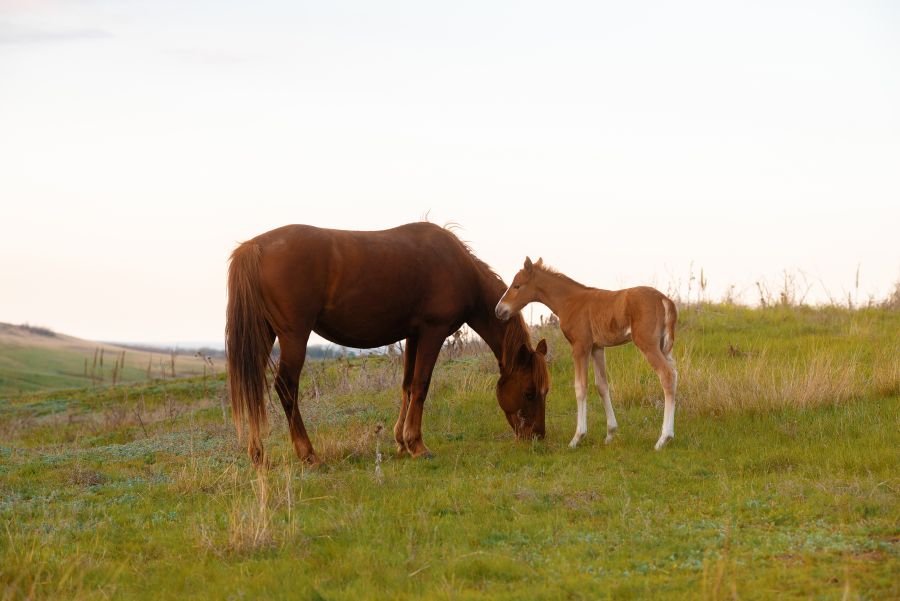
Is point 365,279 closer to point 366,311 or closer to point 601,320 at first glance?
point 366,311

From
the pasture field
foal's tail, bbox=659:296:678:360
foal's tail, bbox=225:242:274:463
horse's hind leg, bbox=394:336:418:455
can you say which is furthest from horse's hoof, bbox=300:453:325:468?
foal's tail, bbox=659:296:678:360

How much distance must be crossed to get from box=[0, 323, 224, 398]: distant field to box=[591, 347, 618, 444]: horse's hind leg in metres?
24.8

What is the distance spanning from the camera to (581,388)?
9.93 m

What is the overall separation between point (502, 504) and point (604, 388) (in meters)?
3.42

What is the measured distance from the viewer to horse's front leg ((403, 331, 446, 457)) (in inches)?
387

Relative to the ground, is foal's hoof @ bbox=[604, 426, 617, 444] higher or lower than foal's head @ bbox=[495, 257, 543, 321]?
lower

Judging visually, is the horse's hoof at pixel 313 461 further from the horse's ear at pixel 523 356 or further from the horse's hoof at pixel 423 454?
the horse's ear at pixel 523 356

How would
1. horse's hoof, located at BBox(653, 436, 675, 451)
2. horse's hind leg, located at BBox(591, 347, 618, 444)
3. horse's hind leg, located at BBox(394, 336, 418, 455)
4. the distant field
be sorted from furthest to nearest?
the distant field < horse's hind leg, located at BBox(394, 336, 418, 455) < horse's hind leg, located at BBox(591, 347, 618, 444) < horse's hoof, located at BBox(653, 436, 675, 451)

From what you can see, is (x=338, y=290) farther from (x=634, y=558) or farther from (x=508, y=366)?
(x=634, y=558)

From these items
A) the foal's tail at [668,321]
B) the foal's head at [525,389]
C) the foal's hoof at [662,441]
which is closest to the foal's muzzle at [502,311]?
the foal's head at [525,389]

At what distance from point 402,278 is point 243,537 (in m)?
4.24

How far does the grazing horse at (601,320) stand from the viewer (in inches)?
374

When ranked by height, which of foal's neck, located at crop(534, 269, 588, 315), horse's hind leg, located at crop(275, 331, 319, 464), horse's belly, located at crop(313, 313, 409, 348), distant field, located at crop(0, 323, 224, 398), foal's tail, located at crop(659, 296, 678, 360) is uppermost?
foal's neck, located at crop(534, 269, 588, 315)

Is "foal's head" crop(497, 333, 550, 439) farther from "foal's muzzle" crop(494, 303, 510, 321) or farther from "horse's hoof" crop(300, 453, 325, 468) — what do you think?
"horse's hoof" crop(300, 453, 325, 468)
